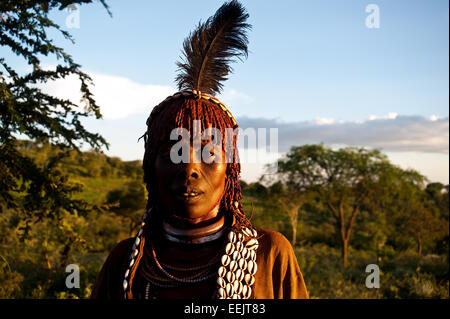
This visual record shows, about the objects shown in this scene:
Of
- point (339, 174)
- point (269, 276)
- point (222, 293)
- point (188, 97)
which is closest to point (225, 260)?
point (222, 293)

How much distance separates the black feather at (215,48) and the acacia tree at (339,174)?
1838cm

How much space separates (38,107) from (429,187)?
56.8m

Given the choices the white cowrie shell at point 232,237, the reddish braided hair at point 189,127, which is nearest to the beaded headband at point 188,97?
the reddish braided hair at point 189,127

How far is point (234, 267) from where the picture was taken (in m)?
1.88

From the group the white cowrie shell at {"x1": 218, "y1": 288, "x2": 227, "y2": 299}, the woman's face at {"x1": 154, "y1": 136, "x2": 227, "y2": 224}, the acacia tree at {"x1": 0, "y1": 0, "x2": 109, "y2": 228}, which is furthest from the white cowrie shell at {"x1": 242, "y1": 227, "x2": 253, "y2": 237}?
the acacia tree at {"x1": 0, "y1": 0, "x2": 109, "y2": 228}

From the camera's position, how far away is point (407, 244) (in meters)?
26.1

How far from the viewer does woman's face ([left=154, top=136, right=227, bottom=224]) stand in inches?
72.1

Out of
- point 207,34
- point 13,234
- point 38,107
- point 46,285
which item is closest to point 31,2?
point 38,107

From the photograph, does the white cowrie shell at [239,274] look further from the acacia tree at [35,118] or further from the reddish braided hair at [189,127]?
the acacia tree at [35,118]

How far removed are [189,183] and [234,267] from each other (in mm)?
488

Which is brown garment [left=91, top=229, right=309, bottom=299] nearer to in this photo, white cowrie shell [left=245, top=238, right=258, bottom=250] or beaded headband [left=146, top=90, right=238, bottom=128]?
white cowrie shell [left=245, top=238, right=258, bottom=250]

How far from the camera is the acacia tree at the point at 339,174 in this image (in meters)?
19.8

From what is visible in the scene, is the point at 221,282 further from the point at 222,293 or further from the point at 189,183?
the point at 189,183
